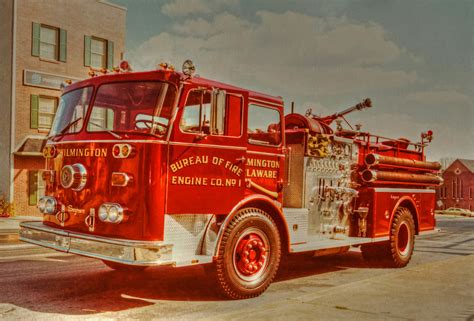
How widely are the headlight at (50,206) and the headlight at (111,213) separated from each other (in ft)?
2.93

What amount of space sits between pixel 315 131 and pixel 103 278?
384 centimetres

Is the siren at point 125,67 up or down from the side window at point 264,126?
up

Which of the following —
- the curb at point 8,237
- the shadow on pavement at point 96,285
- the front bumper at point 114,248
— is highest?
the front bumper at point 114,248

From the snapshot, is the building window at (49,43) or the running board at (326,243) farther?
the building window at (49,43)

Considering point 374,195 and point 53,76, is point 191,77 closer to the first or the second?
point 374,195

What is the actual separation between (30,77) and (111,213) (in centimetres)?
1759

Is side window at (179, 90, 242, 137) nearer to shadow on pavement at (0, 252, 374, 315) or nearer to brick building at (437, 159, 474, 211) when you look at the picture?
shadow on pavement at (0, 252, 374, 315)

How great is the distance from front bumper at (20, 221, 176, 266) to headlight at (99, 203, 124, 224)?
21 cm

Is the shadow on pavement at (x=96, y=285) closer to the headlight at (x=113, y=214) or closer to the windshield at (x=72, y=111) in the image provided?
the headlight at (x=113, y=214)

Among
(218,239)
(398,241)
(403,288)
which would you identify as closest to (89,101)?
(218,239)

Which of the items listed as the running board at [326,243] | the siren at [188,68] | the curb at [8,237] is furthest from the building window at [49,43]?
the siren at [188,68]

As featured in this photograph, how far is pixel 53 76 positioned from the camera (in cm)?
2209

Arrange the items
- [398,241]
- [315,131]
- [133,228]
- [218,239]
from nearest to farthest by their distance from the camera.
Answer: [133,228] → [218,239] → [315,131] → [398,241]

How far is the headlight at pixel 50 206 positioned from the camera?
6545 millimetres
